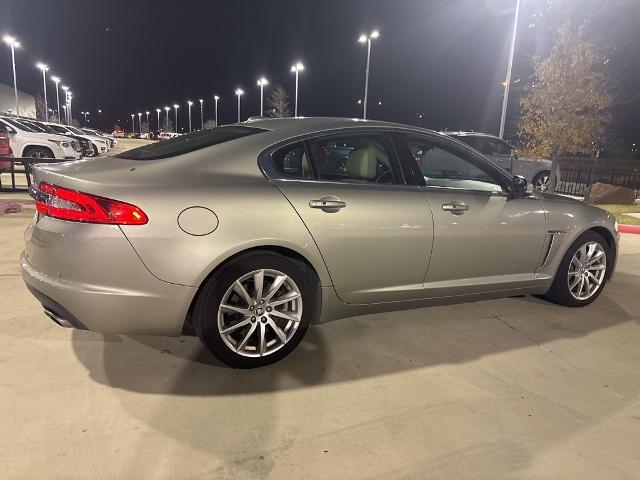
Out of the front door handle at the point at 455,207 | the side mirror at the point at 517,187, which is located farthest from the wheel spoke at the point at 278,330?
the side mirror at the point at 517,187

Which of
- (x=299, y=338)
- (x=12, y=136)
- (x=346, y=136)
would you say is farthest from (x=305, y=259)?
(x=12, y=136)

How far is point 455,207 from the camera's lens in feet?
11.8

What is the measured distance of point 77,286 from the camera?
2689mm

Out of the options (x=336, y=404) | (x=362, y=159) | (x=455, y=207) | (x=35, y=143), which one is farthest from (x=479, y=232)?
(x=35, y=143)

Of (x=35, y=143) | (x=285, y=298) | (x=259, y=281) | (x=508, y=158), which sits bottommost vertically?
(x=285, y=298)

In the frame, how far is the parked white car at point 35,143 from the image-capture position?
42.7ft

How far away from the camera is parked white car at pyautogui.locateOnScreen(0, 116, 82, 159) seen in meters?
13.0

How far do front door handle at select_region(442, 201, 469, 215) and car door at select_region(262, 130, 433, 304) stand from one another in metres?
0.18

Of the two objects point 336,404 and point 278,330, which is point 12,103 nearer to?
point 278,330

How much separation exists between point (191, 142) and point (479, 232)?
2127 mm

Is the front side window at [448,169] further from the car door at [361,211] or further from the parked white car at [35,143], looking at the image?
the parked white car at [35,143]

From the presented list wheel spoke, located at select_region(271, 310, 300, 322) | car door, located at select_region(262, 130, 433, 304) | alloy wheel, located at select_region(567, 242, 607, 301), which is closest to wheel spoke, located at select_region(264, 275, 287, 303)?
wheel spoke, located at select_region(271, 310, 300, 322)

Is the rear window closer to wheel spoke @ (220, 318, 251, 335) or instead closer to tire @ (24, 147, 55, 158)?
wheel spoke @ (220, 318, 251, 335)

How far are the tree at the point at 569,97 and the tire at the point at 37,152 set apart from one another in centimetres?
1309
